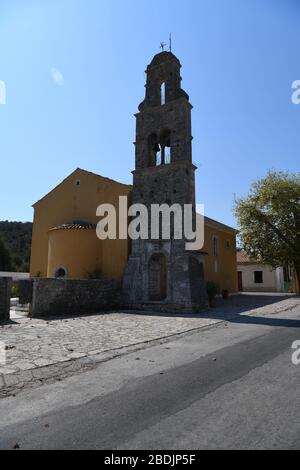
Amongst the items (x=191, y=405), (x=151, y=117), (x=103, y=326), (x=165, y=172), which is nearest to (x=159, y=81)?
(x=151, y=117)

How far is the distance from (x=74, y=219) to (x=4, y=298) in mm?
9982

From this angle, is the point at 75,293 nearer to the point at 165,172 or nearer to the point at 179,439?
the point at 165,172

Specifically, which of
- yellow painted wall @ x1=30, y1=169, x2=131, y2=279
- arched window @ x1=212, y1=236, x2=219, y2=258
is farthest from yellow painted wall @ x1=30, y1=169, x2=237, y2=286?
arched window @ x1=212, y1=236, x2=219, y2=258

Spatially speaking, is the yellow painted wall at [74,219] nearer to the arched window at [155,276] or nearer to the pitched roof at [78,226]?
the pitched roof at [78,226]

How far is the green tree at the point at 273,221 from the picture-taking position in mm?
25250

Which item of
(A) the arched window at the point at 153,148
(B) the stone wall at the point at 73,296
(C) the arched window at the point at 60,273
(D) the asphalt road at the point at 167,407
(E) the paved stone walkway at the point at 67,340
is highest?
(A) the arched window at the point at 153,148

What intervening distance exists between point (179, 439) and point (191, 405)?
3.22ft

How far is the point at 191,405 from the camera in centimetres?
435

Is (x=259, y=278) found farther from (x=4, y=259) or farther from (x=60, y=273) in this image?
(x=4, y=259)

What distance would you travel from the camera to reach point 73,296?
1534 centimetres

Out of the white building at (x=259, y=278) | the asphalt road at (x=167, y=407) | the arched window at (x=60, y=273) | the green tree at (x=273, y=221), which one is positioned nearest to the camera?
the asphalt road at (x=167, y=407)

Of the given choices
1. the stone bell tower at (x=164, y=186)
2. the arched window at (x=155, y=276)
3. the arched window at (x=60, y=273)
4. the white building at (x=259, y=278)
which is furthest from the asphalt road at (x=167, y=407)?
the white building at (x=259, y=278)

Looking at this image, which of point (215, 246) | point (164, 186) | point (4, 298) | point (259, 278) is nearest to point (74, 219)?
point (164, 186)
